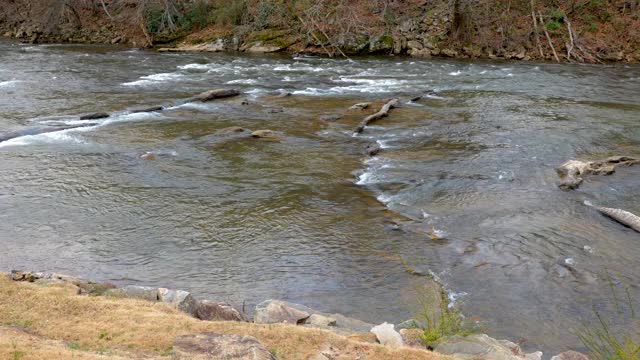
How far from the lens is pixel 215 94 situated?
20703 millimetres

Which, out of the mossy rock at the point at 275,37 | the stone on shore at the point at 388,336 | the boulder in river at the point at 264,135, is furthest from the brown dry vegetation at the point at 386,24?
the stone on shore at the point at 388,336

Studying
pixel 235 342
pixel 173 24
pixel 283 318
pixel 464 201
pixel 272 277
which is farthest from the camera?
pixel 173 24

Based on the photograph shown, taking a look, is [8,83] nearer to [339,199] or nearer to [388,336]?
[339,199]

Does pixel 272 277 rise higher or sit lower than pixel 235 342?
lower

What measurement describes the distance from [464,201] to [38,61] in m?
23.5

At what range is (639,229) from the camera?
10.2 meters

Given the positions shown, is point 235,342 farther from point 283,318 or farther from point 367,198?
point 367,198

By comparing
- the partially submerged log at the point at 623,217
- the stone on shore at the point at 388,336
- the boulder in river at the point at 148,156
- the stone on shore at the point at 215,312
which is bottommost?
the partially submerged log at the point at 623,217

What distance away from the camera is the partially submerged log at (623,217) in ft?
33.8

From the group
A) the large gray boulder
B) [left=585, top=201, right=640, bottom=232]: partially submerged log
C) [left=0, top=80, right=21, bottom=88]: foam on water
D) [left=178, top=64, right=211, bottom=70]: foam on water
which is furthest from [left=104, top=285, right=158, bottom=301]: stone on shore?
[left=178, top=64, right=211, bottom=70]: foam on water

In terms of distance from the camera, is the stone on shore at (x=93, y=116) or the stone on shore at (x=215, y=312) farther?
the stone on shore at (x=93, y=116)

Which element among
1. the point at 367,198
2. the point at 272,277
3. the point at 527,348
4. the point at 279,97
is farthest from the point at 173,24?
the point at 527,348

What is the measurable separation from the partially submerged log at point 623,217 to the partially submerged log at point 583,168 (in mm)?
1331

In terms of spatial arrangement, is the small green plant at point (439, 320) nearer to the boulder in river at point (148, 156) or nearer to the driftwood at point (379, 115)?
the boulder in river at point (148, 156)
